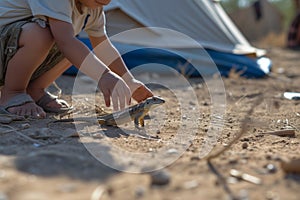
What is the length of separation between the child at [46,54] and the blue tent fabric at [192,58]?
1.26 meters

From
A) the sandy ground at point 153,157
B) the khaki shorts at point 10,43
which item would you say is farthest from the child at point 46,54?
the sandy ground at point 153,157

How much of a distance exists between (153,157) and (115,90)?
0.33m

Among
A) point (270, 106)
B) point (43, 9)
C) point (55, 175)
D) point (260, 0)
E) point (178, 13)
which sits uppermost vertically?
point (260, 0)

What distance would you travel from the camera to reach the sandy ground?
1.13 metres

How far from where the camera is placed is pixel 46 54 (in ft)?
6.37

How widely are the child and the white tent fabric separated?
122 cm

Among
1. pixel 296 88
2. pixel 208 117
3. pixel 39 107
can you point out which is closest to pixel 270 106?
pixel 208 117

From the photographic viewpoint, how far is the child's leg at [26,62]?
1.89 metres

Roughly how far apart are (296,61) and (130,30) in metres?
2.69

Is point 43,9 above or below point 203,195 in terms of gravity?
above

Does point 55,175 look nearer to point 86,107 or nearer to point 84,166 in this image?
point 84,166

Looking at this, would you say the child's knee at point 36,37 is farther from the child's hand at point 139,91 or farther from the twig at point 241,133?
the twig at point 241,133

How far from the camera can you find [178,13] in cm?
364

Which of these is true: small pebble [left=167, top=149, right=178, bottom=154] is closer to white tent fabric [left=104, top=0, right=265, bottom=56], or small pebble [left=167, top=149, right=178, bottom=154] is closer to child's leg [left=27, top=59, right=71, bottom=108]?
child's leg [left=27, top=59, right=71, bottom=108]
